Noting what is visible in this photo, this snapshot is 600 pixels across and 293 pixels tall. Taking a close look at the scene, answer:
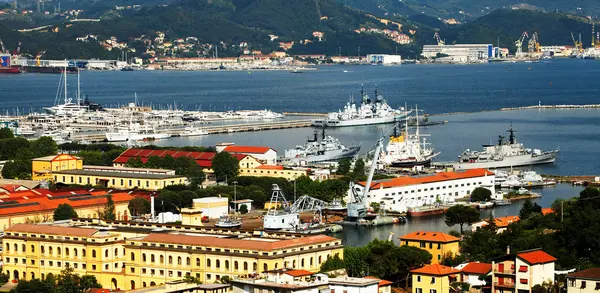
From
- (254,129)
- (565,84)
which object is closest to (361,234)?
(254,129)

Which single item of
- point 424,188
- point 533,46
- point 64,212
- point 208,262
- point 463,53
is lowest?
point 463,53

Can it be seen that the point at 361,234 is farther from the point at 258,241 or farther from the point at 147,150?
the point at 147,150

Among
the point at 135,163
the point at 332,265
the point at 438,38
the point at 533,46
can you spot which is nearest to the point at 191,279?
the point at 332,265

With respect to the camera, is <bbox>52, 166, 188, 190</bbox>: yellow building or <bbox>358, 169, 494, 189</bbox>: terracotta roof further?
<bbox>52, 166, 188, 190</bbox>: yellow building

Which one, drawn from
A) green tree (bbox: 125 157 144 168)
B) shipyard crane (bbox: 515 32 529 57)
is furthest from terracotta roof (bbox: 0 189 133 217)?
shipyard crane (bbox: 515 32 529 57)

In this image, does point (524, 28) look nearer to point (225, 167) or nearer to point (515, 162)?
point (515, 162)

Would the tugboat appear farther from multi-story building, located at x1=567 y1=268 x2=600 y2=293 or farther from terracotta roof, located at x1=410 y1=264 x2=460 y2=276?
multi-story building, located at x1=567 y1=268 x2=600 y2=293
